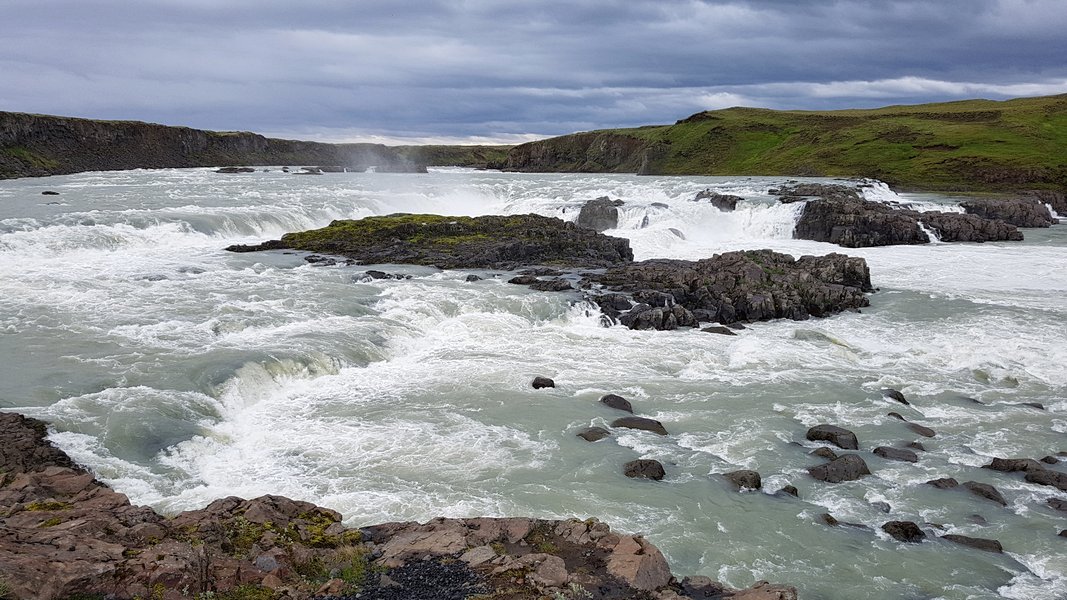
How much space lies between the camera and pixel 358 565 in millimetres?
10758

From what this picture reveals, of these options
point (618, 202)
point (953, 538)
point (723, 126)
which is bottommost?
point (953, 538)

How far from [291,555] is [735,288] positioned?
25700mm

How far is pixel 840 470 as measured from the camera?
53.9 ft

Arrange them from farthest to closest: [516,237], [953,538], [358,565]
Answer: [516,237]
[953,538]
[358,565]

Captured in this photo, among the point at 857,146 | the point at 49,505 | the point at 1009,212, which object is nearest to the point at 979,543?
the point at 49,505

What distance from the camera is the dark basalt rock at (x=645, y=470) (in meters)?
16.1

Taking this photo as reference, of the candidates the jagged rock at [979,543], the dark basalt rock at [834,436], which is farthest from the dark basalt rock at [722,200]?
the jagged rock at [979,543]

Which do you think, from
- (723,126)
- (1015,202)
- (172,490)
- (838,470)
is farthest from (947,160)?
(172,490)

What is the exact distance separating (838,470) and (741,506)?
302 cm

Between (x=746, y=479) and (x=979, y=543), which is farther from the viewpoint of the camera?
(x=746, y=479)

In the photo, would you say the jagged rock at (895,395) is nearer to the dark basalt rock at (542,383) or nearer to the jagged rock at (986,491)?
the jagged rock at (986,491)

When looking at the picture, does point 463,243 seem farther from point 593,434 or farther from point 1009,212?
point 1009,212

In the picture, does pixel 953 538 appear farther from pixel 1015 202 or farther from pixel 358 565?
pixel 1015 202

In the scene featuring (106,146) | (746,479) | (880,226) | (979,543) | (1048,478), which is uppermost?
(106,146)
